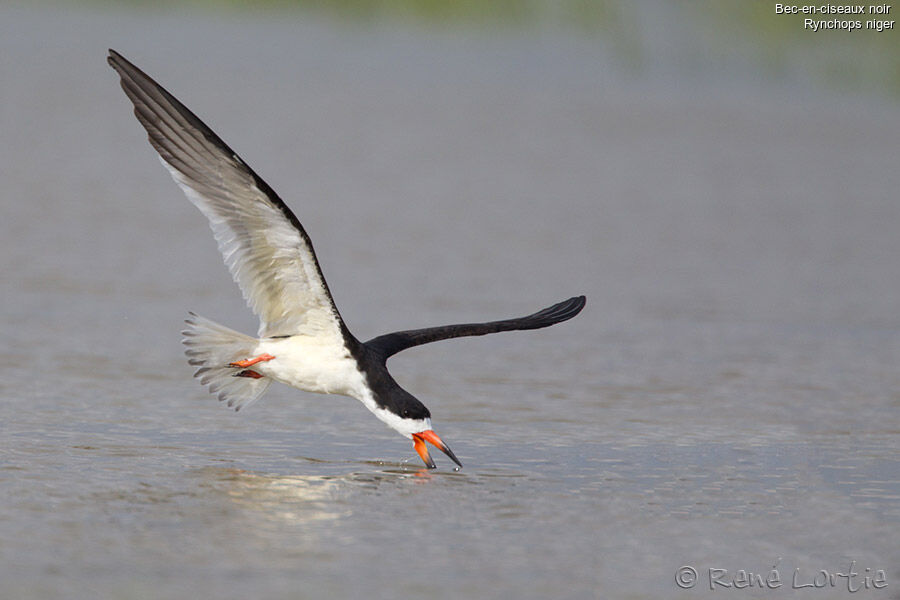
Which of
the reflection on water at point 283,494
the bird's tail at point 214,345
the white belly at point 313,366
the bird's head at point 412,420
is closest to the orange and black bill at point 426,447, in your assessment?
the bird's head at point 412,420

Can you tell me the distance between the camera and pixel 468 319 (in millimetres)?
9555

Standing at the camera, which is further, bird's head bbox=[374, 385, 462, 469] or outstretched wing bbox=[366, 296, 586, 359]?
outstretched wing bbox=[366, 296, 586, 359]

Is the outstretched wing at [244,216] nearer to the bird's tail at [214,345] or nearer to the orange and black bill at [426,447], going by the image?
the bird's tail at [214,345]

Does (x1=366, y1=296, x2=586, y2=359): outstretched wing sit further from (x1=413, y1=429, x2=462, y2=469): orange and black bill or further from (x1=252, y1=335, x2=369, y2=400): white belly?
(x1=413, y1=429, x2=462, y2=469): orange and black bill

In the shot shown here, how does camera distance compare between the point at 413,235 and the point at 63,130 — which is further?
the point at 63,130

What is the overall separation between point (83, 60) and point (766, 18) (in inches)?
383

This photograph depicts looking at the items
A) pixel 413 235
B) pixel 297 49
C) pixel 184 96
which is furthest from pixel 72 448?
pixel 297 49

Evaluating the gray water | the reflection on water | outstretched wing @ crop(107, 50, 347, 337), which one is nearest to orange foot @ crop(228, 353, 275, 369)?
outstretched wing @ crop(107, 50, 347, 337)

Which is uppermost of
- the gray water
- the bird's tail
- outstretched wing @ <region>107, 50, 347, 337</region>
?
outstretched wing @ <region>107, 50, 347, 337</region>

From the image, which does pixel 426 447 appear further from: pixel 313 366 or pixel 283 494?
pixel 283 494

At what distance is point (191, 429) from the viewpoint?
699 cm

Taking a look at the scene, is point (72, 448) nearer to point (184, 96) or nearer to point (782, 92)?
point (184, 96)

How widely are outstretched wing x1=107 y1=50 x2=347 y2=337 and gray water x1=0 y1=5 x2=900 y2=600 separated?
0.66m

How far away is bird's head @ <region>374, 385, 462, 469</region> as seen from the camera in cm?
641
